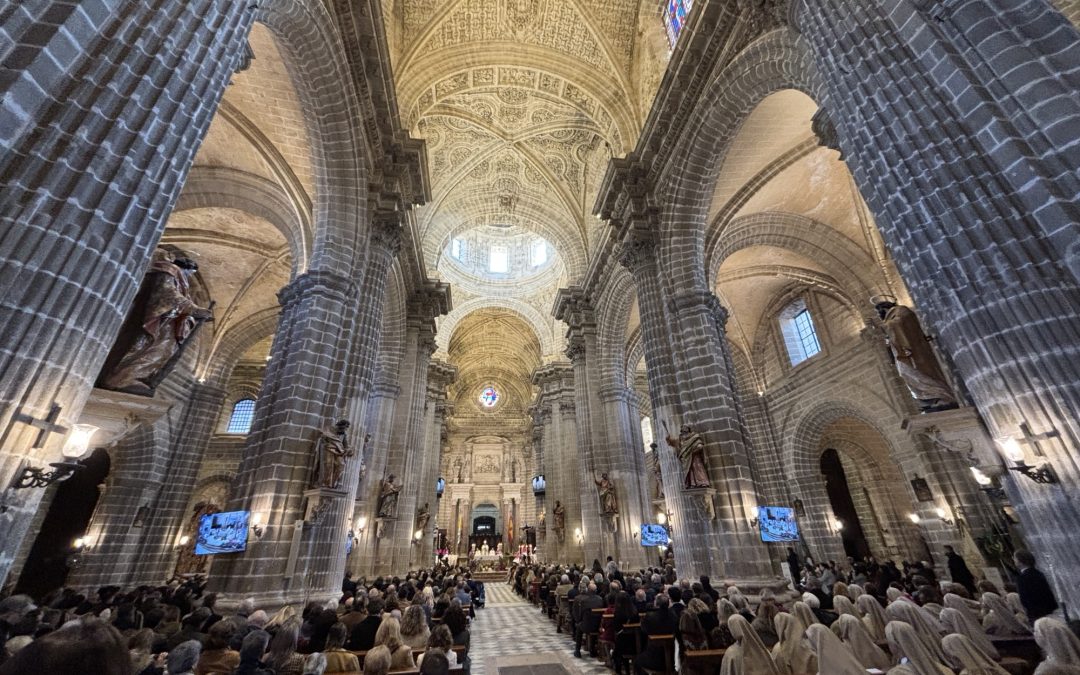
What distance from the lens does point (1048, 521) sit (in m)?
3.58

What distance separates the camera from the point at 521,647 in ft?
25.9

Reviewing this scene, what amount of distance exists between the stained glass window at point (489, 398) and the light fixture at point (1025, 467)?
33844 mm

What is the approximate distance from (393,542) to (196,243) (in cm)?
1106

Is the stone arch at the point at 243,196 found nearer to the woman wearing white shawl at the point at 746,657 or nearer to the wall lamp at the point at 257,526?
the wall lamp at the point at 257,526

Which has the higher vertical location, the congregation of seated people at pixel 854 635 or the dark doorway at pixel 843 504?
the dark doorway at pixel 843 504

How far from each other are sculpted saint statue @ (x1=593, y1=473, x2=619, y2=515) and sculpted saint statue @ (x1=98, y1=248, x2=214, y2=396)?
12745 millimetres

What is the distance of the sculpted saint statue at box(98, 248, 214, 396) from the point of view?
166 inches

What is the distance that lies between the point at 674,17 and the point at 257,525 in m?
15.0

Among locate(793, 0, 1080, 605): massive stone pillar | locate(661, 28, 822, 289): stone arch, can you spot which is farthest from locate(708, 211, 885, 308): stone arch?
locate(793, 0, 1080, 605): massive stone pillar

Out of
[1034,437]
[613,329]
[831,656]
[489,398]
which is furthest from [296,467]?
[489,398]

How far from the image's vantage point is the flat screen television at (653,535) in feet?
44.4

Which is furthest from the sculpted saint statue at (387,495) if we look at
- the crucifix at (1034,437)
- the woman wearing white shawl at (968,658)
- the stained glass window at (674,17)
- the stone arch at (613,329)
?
the stained glass window at (674,17)

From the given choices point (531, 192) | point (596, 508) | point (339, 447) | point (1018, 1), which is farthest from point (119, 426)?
point (531, 192)

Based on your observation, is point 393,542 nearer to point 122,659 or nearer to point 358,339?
point 358,339
